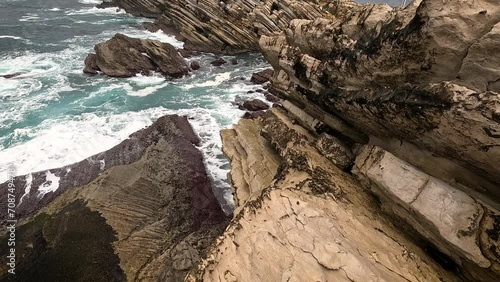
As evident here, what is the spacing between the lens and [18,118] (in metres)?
37.9

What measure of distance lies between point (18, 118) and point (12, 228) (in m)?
20.7

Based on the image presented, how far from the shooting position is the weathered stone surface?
10797mm

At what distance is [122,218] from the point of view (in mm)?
22406

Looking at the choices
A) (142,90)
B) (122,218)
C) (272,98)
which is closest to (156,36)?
(142,90)

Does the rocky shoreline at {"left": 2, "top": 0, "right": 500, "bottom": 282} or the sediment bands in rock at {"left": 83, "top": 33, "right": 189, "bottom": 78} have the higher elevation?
the rocky shoreline at {"left": 2, "top": 0, "right": 500, "bottom": 282}

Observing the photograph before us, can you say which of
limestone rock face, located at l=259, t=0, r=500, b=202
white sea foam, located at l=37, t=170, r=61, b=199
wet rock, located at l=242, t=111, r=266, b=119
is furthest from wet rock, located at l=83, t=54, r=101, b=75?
limestone rock face, located at l=259, t=0, r=500, b=202

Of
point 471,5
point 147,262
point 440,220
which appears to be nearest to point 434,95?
point 471,5

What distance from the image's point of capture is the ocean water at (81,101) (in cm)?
3241

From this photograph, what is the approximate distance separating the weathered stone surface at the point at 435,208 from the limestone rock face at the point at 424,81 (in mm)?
834

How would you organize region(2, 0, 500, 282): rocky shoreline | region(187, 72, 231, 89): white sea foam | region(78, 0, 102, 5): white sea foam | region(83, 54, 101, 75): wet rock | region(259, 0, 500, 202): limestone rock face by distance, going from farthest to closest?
region(78, 0, 102, 5): white sea foam → region(83, 54, 101, 75): wet rock → region(187, 72, 231, 89): white sea foam → region(2, 0, 500, 282): rocky shoreline → region(259, 0, 500, 202): limestone rock face

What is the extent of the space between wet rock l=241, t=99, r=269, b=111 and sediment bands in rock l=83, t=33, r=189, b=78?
15.0m

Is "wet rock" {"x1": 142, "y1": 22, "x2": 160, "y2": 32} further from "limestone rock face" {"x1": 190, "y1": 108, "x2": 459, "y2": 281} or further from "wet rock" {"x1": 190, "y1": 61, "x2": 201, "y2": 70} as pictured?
"limestone rock face" {"x1": 190, "y1": 108, "x2": 459, "y2": 281}

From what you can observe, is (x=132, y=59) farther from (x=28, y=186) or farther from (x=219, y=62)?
(x=28, y=186)

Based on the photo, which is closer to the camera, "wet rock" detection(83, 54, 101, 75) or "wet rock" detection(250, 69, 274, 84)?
"wet rock" detection(250, 69, 274, 84)
